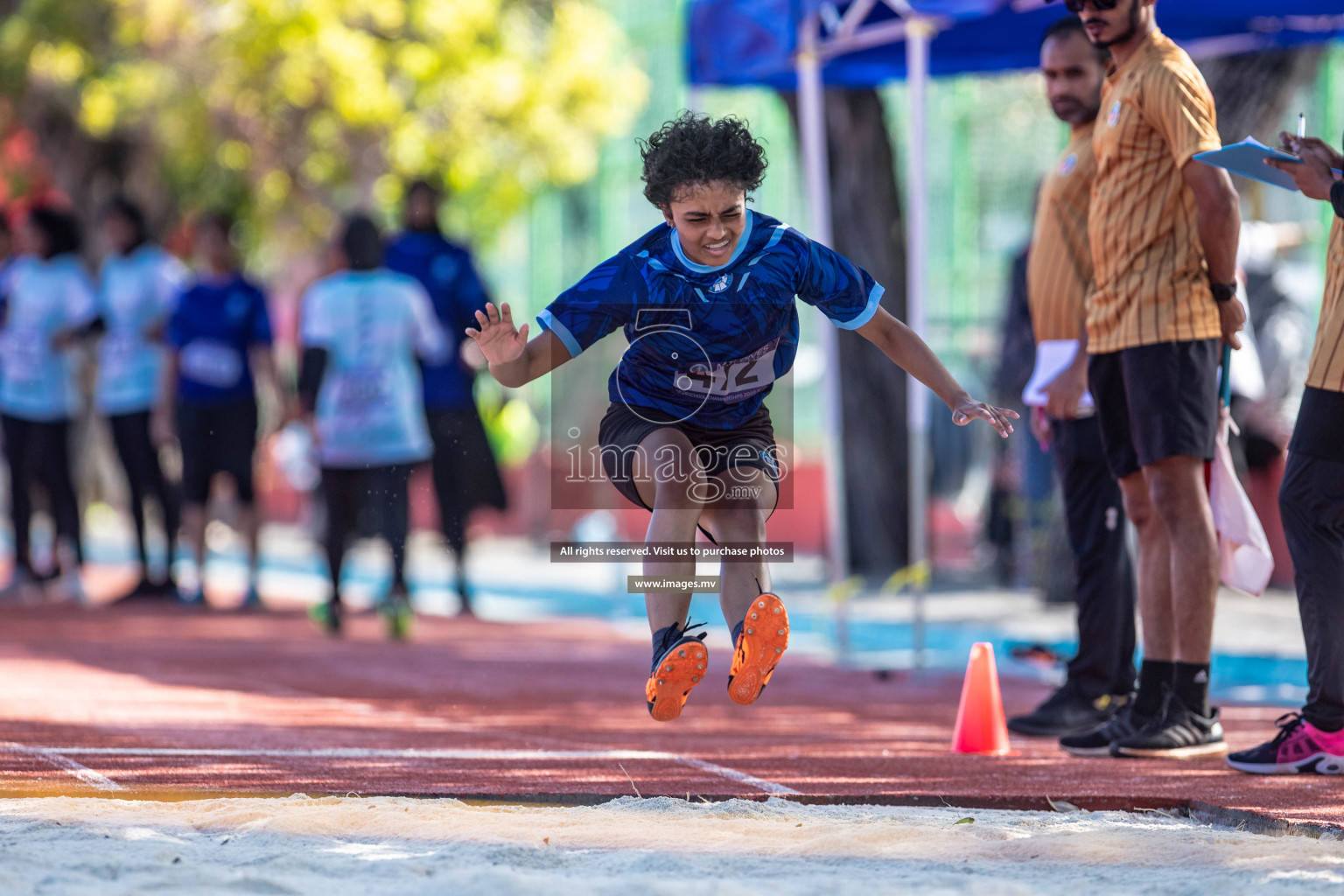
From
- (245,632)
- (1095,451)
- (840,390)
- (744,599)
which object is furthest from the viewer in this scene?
(840,390)

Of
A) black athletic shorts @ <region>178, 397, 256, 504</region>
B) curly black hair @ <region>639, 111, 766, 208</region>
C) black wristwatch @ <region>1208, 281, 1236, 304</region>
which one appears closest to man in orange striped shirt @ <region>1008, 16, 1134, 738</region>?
black wristwatch @ <region>1208, 281, 1236, 304</region>

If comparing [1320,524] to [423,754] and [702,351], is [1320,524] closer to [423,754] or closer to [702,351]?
[702,351]

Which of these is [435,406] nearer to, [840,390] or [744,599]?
[840,390]

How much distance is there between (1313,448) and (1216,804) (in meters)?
1.19

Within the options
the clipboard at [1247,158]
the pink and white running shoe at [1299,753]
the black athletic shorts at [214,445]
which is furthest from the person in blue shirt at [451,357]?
the pink and white running shoe at [1299,753]

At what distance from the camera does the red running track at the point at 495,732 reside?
4.67m

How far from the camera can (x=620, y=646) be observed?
31.8 feet

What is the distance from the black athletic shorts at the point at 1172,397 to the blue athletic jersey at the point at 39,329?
7.68 metres

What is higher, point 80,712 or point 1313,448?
point 1313,448

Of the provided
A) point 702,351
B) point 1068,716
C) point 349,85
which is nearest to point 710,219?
point 702,351

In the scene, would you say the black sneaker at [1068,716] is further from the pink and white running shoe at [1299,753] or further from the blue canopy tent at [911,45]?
the blue canopy tent at [911,45]

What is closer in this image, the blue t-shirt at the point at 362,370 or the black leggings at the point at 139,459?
the blue t-shirt at the point at 362,370

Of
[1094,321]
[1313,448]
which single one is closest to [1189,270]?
[1094,321]

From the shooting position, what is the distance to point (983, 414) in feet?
15.1
